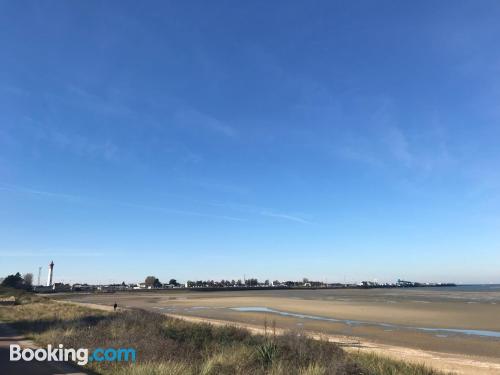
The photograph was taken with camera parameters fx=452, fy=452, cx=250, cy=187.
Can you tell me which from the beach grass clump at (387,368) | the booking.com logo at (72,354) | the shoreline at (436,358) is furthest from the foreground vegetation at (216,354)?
the shoreline at (436,358)

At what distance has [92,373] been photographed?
11.6 meters

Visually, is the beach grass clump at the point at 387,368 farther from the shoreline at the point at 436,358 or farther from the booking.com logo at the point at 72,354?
the booking.com logo at the point at 72,354

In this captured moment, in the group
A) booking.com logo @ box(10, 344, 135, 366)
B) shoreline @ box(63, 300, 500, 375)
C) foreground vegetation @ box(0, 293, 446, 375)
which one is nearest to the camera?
foreground vegetation @ box(0, 293, 446, 375)

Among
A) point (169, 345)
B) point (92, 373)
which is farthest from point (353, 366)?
point (92, 373)

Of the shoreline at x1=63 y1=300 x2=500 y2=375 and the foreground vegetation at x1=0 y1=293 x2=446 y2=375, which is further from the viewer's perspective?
the shoreline at x1=63 y1=300 x2=500 y2=375

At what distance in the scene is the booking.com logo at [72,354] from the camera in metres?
13.2

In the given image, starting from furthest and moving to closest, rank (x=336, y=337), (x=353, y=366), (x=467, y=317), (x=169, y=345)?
(x=467, y=317) → (x=336, y=337) → (x=169, y=345) → (x=353, y=366)

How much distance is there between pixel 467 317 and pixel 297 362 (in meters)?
34.9

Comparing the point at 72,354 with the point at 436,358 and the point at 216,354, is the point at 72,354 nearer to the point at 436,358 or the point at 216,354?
the point at 216,354

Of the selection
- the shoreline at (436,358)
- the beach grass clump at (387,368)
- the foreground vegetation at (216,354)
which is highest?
the foreground vegetation at (216,354)

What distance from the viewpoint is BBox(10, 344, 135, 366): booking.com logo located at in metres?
13.2

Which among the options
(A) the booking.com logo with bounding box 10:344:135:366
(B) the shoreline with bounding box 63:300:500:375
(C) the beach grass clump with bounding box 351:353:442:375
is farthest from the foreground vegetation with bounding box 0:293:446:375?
(B) the shoreline with bounding box 63:300:500:375

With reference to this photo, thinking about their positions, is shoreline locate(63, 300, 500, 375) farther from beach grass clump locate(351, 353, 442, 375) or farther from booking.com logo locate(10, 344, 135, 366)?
booking.com logo locate(10, 344, 135, 366)

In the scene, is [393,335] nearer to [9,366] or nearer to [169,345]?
[169,345]
